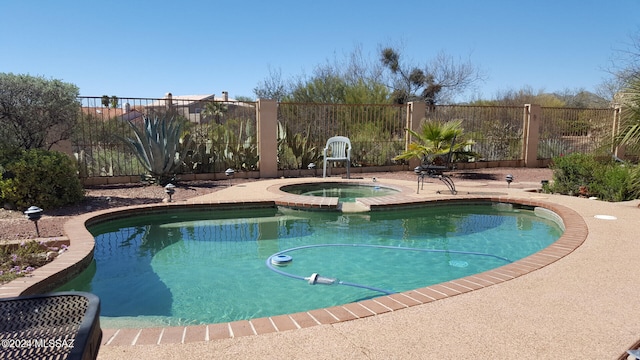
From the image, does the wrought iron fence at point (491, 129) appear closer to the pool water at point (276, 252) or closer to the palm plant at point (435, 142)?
the palm plant at point (435, 142)

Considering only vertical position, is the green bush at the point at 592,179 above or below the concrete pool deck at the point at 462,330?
above

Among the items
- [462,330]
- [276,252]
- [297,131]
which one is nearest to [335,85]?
[297,131]

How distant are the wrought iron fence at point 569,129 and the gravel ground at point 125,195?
1.45 metres

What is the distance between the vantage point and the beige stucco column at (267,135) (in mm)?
11224

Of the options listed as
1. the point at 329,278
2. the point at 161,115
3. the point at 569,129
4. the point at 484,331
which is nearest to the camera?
the point at 484,331

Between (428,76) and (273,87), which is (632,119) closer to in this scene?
(273,87)

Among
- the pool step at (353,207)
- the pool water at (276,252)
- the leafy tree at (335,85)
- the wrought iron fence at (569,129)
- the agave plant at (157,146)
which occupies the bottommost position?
the pool water at (276,252)

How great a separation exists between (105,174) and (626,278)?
10286 mm

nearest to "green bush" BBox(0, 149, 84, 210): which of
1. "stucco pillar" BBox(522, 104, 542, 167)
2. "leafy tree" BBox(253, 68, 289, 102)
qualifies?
"stucco pillar" BBox(522, 104, 542, 167)

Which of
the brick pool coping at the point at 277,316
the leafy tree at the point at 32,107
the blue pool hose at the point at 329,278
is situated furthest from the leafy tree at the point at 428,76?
the blue pool hose at the point at 329,278

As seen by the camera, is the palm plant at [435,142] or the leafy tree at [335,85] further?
the leafy tree at [335,85]

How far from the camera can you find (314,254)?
5238 millimetres

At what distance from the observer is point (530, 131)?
14055 millimetres

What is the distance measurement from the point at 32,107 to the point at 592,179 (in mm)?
11167
